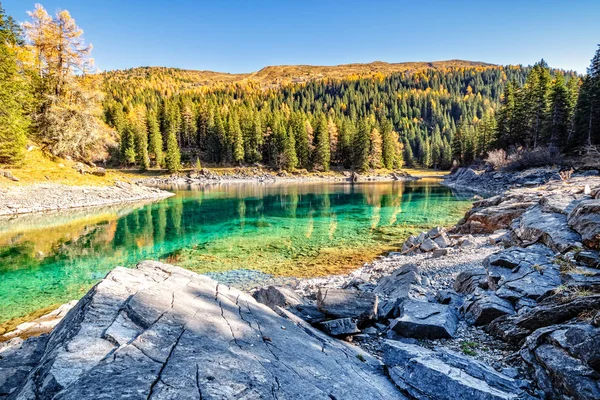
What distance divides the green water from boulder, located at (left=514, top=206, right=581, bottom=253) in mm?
8141

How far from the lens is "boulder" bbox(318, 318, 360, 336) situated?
7.18 meters

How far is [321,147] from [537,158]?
5685 centimetres

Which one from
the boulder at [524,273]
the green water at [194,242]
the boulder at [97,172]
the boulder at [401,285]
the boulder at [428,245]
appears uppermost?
the boulder at [97,172]

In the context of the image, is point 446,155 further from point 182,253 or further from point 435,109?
point 182,253

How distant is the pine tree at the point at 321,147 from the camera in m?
93.9

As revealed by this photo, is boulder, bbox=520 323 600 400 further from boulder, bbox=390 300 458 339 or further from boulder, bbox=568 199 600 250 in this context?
boulder, bbox=568 199 600 250

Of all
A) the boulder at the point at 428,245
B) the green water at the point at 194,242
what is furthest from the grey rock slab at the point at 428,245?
the green water at the point at 194,242

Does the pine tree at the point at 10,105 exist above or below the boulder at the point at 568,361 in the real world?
above

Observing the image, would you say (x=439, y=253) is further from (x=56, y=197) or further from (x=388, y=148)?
(x=388, y=148)

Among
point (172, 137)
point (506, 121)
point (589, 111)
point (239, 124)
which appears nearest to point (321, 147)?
point (239, 124)

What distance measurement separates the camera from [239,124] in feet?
321

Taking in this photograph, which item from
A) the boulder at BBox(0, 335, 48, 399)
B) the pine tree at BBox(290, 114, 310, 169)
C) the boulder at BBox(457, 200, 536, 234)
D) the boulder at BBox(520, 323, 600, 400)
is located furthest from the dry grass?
the pine tree at BBox(290, 114, 310, 169)

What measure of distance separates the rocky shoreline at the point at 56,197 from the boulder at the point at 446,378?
125ft

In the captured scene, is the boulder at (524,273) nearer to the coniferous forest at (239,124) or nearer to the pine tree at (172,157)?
the coniferous forest at (239,124)
